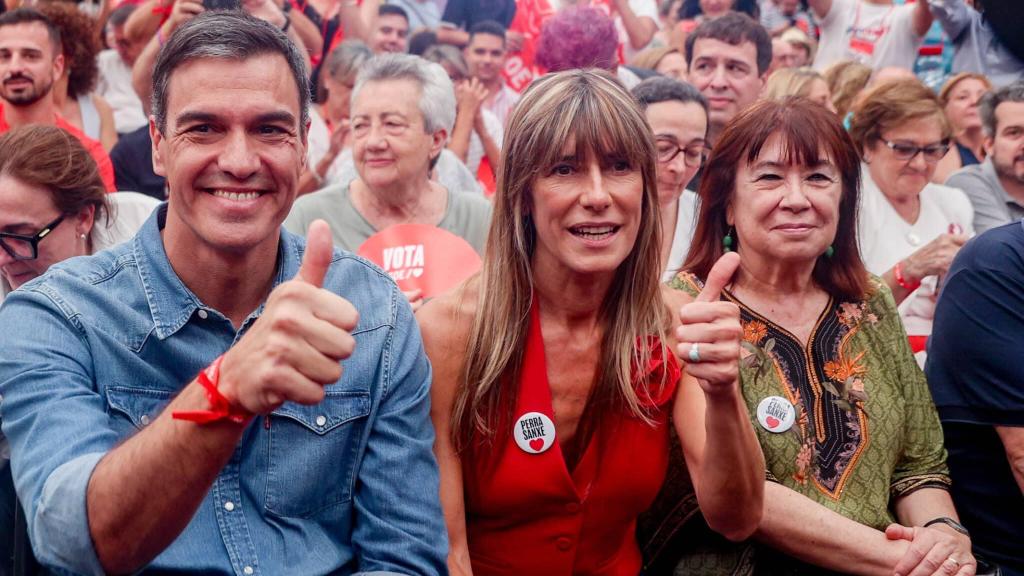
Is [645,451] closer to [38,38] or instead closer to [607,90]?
[607,90]

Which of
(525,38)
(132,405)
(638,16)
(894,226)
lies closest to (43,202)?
(132,405)

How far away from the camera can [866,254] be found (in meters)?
5.17

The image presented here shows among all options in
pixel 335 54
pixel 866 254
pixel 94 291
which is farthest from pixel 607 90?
pixel 335 54

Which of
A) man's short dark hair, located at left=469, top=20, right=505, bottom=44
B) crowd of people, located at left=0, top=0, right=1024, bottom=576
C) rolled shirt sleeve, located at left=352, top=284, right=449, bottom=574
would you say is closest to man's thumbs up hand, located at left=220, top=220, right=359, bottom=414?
crowd of people, located at left=0, top=0, right=1024, bottom=576

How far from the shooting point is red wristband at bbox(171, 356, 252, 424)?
1898 millimetres

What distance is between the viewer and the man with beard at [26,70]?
5.62 metres

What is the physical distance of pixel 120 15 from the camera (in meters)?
7.39

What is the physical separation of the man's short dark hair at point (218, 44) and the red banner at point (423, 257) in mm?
1491

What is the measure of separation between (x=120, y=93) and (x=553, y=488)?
16.9 feet

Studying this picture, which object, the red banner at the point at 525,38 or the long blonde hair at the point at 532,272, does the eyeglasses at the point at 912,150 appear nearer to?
the long blonde hair at the point at 532,272

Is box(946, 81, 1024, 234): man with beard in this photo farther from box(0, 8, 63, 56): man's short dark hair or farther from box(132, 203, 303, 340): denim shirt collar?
box(0, 8, 63, 56): man's short dark hair

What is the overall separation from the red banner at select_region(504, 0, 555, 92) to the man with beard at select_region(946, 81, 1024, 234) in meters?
3.47

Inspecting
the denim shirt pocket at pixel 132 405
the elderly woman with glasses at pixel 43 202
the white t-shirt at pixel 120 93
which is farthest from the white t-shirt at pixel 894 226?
the white t-shirt at pixel 120 93

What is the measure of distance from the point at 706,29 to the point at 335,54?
7.93 ft
